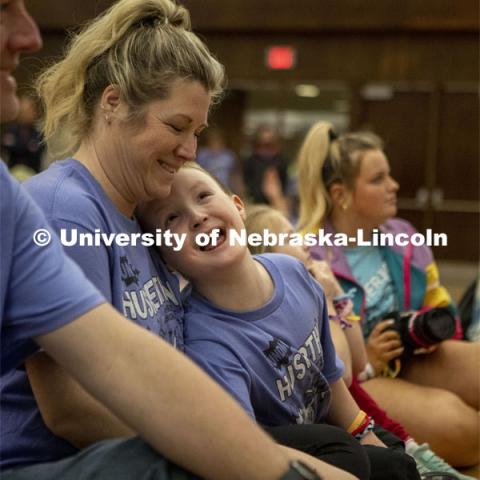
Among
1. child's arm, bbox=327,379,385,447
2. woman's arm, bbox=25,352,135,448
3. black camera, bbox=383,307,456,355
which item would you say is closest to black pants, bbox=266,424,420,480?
woman's arm, bbox=25,352,135,448

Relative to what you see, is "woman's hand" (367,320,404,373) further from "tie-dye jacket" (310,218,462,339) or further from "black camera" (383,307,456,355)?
"tie-dye jacket" (310,218,462,339)

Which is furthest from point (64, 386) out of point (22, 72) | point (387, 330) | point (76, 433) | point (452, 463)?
point (22, 72)

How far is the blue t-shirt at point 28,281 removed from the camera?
1173 mm

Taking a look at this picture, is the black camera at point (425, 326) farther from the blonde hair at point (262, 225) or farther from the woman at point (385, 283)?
the blonde hair at point (262, 225)

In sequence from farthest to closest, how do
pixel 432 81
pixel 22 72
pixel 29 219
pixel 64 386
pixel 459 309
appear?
pixel 22 72, pixel 432 81, pixel 459 309, pixel 64 386, pixel 29 219

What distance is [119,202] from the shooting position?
1752 mm

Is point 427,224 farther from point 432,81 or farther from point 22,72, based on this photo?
point 22,72

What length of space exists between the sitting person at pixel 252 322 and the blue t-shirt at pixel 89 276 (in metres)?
0.07

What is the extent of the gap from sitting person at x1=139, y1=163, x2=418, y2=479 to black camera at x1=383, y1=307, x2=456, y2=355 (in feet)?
2.90

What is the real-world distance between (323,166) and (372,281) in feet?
1.69

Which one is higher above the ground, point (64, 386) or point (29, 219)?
point (29, 219)

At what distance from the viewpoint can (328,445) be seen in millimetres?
1481

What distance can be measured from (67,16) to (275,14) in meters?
2.38

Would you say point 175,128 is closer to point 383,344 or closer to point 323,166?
point 383,344
